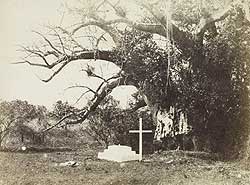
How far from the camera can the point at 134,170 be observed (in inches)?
64.7

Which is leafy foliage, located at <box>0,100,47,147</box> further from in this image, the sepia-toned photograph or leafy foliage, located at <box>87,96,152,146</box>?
leafy foliage, located at <box>87,96,152,146</box>

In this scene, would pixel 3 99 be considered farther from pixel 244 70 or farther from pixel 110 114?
pixel 244 70

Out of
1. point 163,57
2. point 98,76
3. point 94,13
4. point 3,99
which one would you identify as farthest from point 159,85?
point 3,99

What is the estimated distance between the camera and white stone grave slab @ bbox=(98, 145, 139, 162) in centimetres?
165

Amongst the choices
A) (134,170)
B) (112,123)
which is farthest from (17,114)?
→ (134,170)

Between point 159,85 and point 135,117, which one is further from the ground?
point 159,85

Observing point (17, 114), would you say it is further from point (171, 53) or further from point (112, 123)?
point (171, 53)

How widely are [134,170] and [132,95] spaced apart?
0.25 metres

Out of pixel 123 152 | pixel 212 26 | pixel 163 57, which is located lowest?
pixel 123 152

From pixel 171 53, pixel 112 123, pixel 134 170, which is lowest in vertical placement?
pixel 134 170

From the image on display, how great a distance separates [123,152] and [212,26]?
0.52 metres

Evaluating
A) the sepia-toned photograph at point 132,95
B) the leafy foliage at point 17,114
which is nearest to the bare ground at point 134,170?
the sepia-toned photograph at point 132,95

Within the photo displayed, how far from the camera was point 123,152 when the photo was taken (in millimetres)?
1656

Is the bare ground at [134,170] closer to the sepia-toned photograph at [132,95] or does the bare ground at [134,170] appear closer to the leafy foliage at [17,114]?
the sepia-toned photograph at [132,95]
